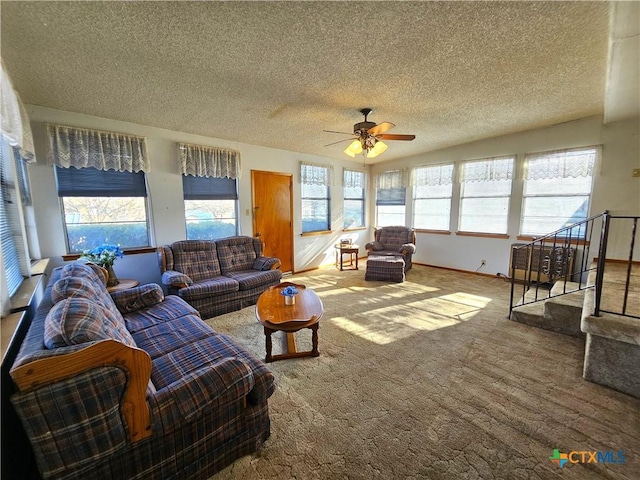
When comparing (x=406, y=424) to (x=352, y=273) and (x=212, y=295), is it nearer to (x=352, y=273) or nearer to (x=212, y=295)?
(x=212, y=295)

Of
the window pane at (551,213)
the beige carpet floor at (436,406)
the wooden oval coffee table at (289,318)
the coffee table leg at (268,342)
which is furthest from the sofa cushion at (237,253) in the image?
the window pane at (551,213)

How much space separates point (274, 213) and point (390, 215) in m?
2.97

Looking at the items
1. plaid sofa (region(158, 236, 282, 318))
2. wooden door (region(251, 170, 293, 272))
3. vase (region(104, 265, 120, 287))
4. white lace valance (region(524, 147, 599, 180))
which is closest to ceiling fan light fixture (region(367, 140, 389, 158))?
plaid sofa (region(158, 236, 282, 318))

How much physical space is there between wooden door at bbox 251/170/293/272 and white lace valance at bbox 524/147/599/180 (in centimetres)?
415

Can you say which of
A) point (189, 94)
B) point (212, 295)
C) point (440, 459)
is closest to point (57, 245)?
point (212, 295)

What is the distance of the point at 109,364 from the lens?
1.09 metres

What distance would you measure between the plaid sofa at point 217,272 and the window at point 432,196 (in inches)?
141

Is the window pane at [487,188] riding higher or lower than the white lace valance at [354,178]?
lower

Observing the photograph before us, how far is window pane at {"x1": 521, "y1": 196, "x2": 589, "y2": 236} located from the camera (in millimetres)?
4070

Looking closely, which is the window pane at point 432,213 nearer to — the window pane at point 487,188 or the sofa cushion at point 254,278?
the window pane at point 487,188

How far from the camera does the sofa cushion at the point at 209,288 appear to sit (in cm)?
308

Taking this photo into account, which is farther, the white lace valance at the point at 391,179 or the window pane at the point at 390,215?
the window pane at the point at 390,215

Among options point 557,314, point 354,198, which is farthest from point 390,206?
point 557,314

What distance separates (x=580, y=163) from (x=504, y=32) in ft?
10.8
